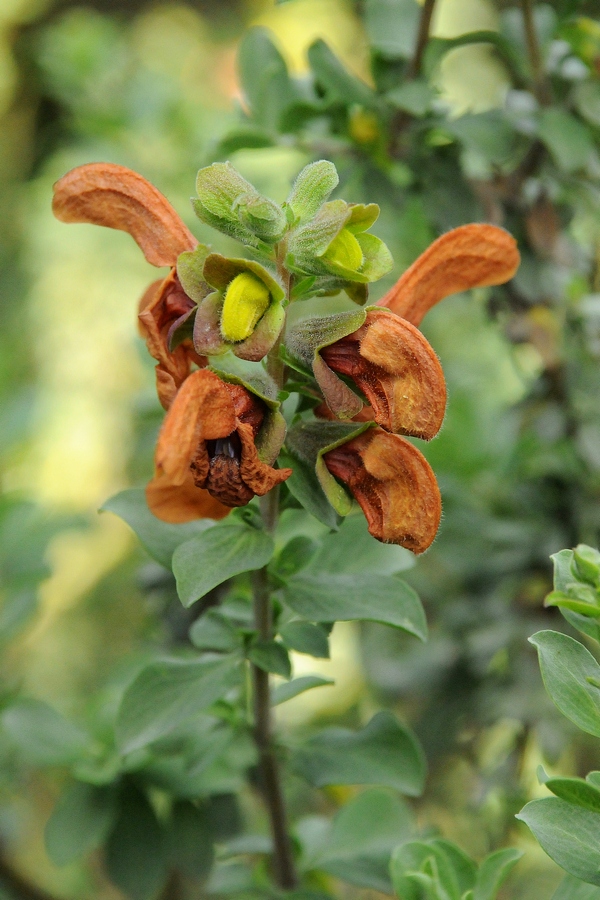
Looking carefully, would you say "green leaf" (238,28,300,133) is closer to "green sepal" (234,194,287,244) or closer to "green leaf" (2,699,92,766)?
"green sepal" (234,194,287,244)

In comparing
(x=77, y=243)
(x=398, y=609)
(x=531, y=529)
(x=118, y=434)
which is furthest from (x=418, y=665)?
(x=77, y=243)

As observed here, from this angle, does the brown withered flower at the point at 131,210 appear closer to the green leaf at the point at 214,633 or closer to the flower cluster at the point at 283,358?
the flower cluster at the point at 283,358

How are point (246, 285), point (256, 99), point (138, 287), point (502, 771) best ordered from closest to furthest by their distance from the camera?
point (246, 285) < point (256, 99) < point (502, 771) < point (138, 287)

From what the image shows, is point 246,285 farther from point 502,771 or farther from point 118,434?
point 118,434

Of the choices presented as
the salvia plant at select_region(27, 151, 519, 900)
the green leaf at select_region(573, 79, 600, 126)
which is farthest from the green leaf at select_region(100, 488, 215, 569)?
the green leaf at select_region(573, 79, 600, 126)

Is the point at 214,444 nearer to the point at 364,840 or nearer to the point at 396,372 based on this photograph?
the point at 396,372

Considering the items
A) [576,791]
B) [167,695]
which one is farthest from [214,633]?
[576,791]
